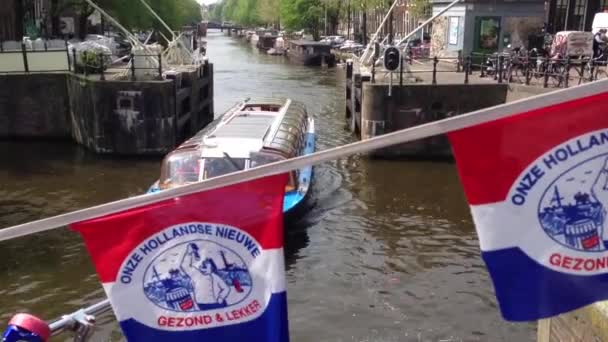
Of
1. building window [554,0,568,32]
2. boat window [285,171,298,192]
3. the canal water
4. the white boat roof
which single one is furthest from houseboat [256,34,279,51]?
boat window [285,171,298,192]

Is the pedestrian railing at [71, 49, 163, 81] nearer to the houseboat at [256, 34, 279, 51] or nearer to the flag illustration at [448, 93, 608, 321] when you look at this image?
the flag illustration at [448, 93, 608, 321]

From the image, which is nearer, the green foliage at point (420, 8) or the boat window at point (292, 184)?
the boat window at point (292, 184)

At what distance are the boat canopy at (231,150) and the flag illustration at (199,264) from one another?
27.8 ft

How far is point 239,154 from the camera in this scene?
40.2 feet

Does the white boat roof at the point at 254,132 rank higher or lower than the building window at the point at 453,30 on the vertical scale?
lower

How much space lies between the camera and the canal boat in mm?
12125

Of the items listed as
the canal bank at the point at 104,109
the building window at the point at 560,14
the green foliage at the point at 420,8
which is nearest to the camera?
the canal bank at the point at 104,109

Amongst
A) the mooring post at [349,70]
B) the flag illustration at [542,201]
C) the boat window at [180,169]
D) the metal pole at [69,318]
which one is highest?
the flag illustration at [542,201]

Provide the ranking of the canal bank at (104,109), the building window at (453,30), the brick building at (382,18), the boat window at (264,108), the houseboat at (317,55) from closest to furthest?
the boat window at (264,108) → the canal bank at (104,109) → the building window at (453,30) → the houseboat at (317,55) → the brick building at (382,18)

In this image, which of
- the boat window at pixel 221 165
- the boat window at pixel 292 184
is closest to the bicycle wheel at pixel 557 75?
the boat window at pixel 292 184

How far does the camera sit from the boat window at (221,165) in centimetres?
1207

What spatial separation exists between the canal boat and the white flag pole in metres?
8.28

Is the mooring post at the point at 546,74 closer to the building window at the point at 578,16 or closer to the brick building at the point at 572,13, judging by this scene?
the brick building at the point at 572,13

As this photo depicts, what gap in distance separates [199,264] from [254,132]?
35.4ft
